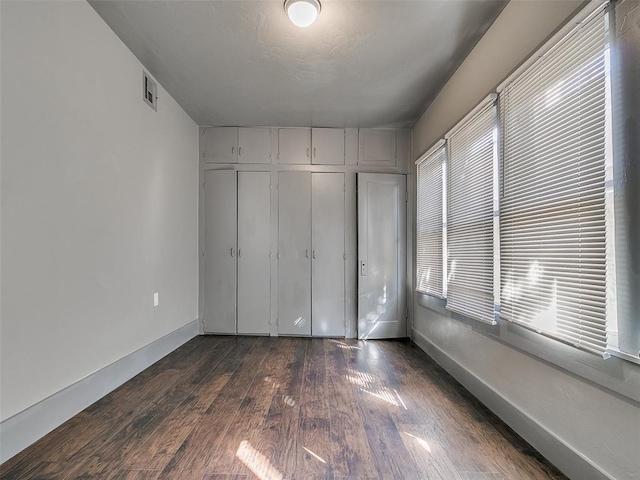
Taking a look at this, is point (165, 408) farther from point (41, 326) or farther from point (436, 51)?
point (436, 51)

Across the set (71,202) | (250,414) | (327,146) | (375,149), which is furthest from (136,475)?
(375,149)

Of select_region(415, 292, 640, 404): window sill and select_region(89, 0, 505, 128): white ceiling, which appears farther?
select_region(89, 0, 505, 128): white ceiling

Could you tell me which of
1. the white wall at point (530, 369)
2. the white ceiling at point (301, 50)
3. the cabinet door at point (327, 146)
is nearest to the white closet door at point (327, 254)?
the cabinet door at point (327, 146)

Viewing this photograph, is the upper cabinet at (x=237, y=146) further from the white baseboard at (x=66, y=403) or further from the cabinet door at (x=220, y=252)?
the white baseboard at (x=66, y=403)

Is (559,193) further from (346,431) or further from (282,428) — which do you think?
(282,428)

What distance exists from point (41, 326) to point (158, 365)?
4.63ft

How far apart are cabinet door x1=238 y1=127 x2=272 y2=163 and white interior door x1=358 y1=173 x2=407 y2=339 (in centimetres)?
131

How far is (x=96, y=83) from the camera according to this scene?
225 cm

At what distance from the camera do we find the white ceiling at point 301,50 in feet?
7.01

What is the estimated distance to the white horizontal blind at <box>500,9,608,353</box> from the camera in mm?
1370

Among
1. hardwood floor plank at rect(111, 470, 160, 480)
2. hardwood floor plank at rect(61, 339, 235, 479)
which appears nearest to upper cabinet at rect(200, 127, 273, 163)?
hardwood floor plank at rect(61, 339, 235, 479)

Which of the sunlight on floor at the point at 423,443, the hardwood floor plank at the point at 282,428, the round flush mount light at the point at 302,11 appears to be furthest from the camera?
the round flush mount light at the point at 302,11

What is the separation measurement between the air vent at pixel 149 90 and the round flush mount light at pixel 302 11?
5.09 ft

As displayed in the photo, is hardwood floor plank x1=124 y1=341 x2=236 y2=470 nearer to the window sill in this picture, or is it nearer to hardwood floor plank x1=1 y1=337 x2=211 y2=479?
hardwood floor plank x1=1 y1=337 x2=211 y2=479
